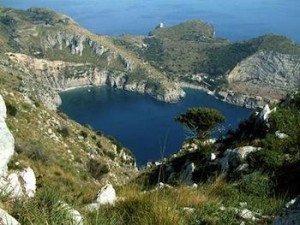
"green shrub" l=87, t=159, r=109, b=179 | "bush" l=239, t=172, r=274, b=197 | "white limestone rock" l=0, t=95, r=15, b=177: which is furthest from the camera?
"green shrub" l=87, t=159, r=109, b=179

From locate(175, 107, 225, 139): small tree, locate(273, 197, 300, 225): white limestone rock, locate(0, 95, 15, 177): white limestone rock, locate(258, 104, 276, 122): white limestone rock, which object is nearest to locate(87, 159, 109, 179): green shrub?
locate(175, 107, 225, 139): small tree

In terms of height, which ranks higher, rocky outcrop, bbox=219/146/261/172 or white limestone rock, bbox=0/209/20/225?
white limestone rock, bbox=0/209/20/225

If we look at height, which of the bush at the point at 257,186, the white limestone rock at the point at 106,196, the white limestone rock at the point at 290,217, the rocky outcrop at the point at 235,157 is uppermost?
the white limestone rock at the point at 290,217

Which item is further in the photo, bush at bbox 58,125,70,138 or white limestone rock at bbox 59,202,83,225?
bush at bbox 58,125,70,138

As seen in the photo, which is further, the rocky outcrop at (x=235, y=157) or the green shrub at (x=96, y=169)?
the green shrub at (x=96, y=169)

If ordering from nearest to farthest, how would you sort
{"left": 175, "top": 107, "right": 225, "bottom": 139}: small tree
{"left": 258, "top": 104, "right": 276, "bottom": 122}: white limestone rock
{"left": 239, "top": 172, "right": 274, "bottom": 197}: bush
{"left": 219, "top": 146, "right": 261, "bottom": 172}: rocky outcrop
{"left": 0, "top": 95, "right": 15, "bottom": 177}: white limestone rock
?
{"left": 0, "top": 95, "right": 15, "bottom": 177}: white limestone rock
{"left": 239, "top": 172, "right": 274, "bottom": 197}: bush
{"left": 219, "top": 146, "right": 261, "bottom": 172}: rocky outcrop
{"left": 258, "top": 104, "right": 276, "bottom": 122}: white limestone rock
{"left": 175, "top": 107, "right": 225, "bottom": 139}: small tree

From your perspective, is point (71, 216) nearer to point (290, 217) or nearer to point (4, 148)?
point (4, 148)

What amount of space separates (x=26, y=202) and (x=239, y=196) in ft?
13.4

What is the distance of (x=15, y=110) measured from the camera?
33.2 meters

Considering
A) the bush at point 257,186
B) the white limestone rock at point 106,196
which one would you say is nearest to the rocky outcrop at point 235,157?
the bush at point 257,186

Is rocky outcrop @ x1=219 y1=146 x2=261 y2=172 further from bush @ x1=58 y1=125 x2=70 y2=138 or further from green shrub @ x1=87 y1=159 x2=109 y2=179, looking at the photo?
bush @ x1=58 y1=125 x2=70 y2=138

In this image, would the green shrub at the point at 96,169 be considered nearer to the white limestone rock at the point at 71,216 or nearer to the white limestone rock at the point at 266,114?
the white limestone rock at the point at 266,114

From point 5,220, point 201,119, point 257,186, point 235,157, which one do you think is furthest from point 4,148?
point 201,119

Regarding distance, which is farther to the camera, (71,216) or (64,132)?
(64,132)
